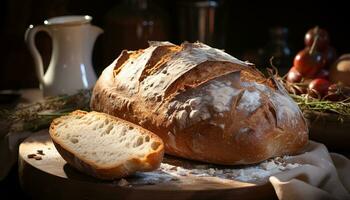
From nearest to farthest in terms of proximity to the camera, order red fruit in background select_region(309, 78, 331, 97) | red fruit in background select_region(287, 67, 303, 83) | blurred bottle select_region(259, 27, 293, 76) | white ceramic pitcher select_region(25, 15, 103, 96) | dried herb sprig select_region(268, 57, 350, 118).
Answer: dried herb sprig select_region(268, 57, 350, 118)
red fruit in background select_region(309, 78, 331, 97)
red fruit in background select_region(287, 67, 303, 83)
white ceramic pitcher select_region(25, 15, 103, 96)
blurred bottle select_region(259, 27, 293, 76)

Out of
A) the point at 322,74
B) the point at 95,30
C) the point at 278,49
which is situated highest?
the point at 95,30

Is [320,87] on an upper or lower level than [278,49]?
upper

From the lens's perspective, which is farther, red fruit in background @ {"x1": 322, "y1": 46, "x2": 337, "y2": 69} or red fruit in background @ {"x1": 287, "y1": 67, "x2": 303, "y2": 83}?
red fruit in background @ {"x1": 322, "y1": 46, "x2": 337, "y2": 69}

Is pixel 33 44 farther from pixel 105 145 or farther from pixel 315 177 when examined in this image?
pixel 315 177

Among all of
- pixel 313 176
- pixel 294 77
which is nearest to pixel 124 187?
A: pixel 313 176

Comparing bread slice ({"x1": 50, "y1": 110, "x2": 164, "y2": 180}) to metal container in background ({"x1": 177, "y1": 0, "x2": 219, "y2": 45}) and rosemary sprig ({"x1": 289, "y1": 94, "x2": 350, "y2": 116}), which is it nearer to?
rosemary sprig ({"x1": 289, "y1": 94, "x2": 350, "y2": 116})

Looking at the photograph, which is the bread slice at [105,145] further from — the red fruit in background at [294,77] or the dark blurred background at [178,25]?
the dark blurred background at [178,25]

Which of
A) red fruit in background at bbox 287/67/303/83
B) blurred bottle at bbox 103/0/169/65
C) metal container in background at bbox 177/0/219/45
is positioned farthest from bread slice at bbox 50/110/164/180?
metal container in background at bbox 177/0/219/45
